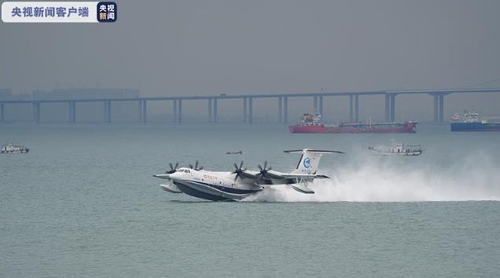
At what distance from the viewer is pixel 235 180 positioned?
80375mm

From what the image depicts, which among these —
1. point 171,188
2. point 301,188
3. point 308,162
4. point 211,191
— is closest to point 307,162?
point 308,162

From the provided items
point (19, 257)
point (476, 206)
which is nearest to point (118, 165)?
point (476, 206)

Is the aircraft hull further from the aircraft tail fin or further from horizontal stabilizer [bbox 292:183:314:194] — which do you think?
the aircraft tail fin

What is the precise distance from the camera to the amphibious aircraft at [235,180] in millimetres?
78375

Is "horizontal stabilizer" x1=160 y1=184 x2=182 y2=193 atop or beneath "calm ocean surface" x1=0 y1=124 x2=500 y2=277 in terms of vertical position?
atop

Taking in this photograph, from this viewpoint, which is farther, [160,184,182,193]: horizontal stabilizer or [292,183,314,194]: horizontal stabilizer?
[160,184,182,193]: horizontal stabilizer

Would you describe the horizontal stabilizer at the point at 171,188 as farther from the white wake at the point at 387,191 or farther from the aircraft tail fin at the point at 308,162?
the aircraft tail fin at the point at 308,162

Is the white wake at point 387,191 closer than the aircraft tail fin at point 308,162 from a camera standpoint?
No

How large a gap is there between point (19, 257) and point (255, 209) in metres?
24.7

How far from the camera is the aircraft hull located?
78625mm

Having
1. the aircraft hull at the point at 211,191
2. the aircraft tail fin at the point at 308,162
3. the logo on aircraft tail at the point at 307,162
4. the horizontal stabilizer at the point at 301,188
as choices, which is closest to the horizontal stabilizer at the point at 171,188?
the aircraft hull at the point at 211,191

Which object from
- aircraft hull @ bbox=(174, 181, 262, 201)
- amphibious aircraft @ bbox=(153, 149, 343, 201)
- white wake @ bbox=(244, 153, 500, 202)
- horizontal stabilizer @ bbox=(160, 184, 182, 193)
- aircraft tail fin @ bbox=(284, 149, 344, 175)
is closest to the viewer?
amphibious aircraft @ bbox=(153, 149, 343, 201)

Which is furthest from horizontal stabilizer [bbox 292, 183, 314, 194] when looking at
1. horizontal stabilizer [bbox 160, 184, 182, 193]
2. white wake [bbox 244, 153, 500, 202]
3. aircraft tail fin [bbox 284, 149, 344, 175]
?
horizontal stabilizer [bbox 160, 184, 182, 193]

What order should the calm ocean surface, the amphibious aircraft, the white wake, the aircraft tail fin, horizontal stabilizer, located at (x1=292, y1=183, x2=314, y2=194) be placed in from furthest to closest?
the white wake → the aircraft tail fin → horizontal stabilizer, located at (x1=292, y1=183, x2=314, y2=194) → the amphibious aircraft → the calm ocean surface
